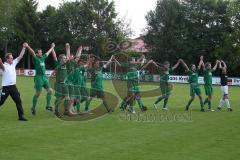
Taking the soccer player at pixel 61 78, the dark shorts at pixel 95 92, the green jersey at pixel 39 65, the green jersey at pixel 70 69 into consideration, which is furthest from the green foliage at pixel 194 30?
the green jersey at pixel 39 65

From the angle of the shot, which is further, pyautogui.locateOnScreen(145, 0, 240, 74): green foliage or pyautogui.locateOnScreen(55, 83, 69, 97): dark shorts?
pyautogui.locateOnScreen(145, 0, 240, 74): green foliage

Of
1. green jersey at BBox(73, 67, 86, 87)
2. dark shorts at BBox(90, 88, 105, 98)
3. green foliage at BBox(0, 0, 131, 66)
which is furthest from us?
green foliage at BBox(0, 0, 131, 66)

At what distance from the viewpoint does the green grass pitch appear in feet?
33.8

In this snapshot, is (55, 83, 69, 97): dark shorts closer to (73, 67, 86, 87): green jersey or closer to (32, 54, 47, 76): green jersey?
(73, 67, 86, 87): green jersey

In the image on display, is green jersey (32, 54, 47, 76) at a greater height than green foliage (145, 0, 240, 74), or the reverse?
green foliage (145, 0, 240, 74)

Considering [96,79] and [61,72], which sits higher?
[61,72]

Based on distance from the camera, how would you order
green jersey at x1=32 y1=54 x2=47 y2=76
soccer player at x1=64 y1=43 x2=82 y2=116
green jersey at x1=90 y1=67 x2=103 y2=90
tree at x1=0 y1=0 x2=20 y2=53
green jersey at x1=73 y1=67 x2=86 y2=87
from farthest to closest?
tree at x1=0 y1=0 x2=20 y2=53 < green jersey at x1=90 y1=67 x2=103 y2=90 < green jersey at x1=73 y1=67 x2=86 y2=87 < soccer player at x1=64 y1=43 x2=82 y2=116 < green jersey at x1=32 y1=54 x2=47 y2=76

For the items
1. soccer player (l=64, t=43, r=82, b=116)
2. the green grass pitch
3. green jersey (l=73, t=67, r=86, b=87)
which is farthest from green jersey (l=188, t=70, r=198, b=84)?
soccer player (l=64, t=43, r=82, b=116)

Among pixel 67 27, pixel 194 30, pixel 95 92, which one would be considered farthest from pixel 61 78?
pixel 67 27

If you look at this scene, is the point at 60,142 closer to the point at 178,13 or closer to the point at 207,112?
the point at 207,112

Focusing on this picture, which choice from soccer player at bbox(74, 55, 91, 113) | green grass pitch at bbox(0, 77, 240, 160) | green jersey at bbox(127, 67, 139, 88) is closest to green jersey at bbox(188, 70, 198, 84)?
green jersey at bbox(127, 67, 139, 88)

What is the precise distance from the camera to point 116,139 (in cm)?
1231

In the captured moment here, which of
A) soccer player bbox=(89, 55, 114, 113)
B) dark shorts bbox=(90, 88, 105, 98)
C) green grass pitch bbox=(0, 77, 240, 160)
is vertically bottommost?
green grass pitch bbox=(0, 77, 240, 160)

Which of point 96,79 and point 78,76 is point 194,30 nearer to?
point 96,79
